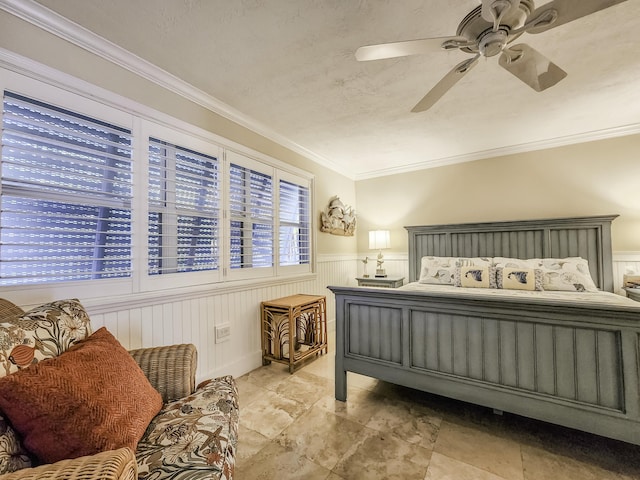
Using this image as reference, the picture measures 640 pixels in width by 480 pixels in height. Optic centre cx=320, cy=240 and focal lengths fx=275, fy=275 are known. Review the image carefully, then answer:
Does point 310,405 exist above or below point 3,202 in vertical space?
below

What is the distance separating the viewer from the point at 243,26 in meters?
1.64

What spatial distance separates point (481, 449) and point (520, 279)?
6.41ft

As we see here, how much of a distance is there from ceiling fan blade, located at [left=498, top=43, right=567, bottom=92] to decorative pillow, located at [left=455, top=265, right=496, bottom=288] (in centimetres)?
201

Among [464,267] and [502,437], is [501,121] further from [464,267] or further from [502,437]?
[502,437]

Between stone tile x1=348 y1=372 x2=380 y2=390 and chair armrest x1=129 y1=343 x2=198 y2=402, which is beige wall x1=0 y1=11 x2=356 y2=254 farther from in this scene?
stone tile x1=348 y1=372 x2=380 y2=390

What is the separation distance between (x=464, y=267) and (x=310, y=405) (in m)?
2.33

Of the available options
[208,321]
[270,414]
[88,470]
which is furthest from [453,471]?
[208,321]

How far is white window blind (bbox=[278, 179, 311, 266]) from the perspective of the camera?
3209mm

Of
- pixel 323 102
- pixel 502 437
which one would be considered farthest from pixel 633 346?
pixel 323 102

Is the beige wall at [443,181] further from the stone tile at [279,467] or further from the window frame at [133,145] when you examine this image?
the stone tile at [279,467]

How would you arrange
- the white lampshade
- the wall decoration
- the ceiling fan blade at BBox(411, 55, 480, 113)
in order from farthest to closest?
the white lampshade
the wall decoration
the ceiling fan blade at BBox(411, 55, 480, 113)

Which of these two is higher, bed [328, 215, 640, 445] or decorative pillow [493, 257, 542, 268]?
decorative pillow [493, 257, 542, 268]

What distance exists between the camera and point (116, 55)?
5.88 ft

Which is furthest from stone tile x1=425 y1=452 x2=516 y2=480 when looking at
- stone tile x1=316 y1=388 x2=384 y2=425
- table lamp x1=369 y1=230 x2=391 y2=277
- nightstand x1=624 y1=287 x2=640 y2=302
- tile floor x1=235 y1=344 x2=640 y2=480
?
table lamp x1=369 y1=230 x2=391 y2=277
